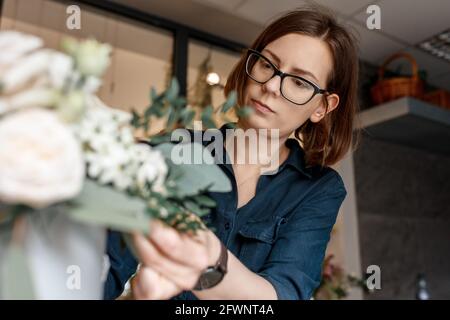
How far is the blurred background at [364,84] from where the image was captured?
232cm

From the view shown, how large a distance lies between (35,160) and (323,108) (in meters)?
0.78

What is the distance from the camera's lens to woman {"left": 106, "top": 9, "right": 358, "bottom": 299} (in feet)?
2.29

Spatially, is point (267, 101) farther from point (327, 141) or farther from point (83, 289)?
point (83, 289)

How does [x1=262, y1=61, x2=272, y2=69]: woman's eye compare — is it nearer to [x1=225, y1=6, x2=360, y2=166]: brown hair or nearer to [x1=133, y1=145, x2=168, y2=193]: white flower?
[x1=225, y1=6, x2=360, y2=166]: brown hair

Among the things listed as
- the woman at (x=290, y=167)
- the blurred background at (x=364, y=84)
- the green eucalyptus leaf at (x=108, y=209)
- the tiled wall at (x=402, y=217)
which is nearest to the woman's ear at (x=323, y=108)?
the woman at (x=290, y=167)

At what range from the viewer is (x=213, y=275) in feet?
1.47

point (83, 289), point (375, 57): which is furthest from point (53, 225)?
point (375, 57)

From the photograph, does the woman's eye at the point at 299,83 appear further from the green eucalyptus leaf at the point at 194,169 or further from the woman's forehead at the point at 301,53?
the green eucalyptus leaf at the point at 194,169

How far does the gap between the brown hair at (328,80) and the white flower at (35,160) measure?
66 cm

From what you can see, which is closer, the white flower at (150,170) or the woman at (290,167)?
the white flower at (150,170)

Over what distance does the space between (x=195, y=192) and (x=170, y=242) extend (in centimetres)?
5

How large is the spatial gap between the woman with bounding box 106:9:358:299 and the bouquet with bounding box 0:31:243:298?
0.21 meters

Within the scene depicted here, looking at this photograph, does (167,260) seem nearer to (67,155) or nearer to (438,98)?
(67,155)

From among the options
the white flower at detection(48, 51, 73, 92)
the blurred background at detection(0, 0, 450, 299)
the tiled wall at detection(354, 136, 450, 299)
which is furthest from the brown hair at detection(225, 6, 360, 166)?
the tiled wall at detection(354, 136, 450, 299)
